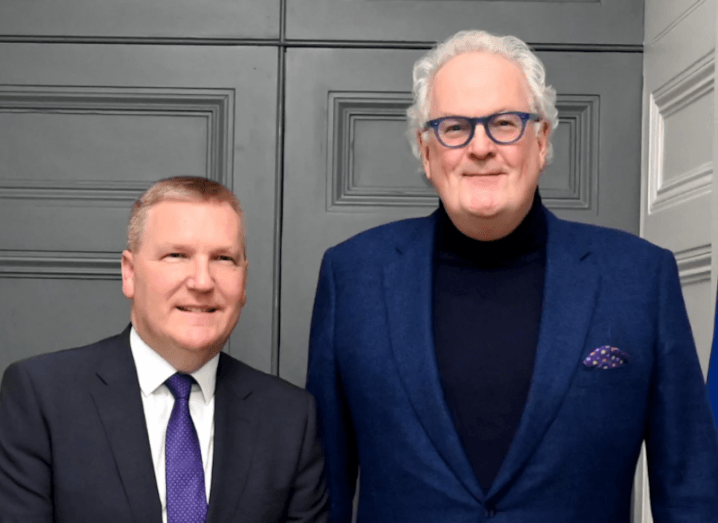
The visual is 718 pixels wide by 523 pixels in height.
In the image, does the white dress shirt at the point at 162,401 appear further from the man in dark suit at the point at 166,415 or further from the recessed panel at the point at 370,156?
the recessed panel at the point at 370,156

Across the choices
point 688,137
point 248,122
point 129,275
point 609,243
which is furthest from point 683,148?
point 129,275

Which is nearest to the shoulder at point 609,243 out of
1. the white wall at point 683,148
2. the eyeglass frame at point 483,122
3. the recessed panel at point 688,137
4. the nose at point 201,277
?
the eyeglass frame at point 483,122

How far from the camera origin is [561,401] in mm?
1741

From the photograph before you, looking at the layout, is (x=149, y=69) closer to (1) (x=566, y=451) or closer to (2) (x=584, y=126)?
(2) (x=584, y=126)

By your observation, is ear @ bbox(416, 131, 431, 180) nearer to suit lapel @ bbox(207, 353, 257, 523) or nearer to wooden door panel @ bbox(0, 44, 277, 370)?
suit lapel @ bbox(207, 353, 257, 523)

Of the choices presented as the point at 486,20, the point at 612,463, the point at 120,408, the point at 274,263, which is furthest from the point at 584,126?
the point at 120,408

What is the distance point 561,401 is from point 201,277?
2.31 ft

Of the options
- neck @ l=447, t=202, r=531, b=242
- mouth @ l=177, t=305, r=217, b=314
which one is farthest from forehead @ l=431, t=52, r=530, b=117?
mouth @ l=177, t=305, r=217, b=314

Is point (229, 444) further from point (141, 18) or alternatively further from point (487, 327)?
point (141, 18)

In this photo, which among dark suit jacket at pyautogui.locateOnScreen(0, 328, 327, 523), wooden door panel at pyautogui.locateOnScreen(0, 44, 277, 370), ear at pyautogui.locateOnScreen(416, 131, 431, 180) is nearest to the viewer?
dark suit jacket at pyautogui.locateOnScreen(0, 328, 327, 523)

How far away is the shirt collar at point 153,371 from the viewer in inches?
71.2

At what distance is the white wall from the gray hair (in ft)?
1.85

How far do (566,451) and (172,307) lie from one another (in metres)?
0.78

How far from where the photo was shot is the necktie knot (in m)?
1.80
